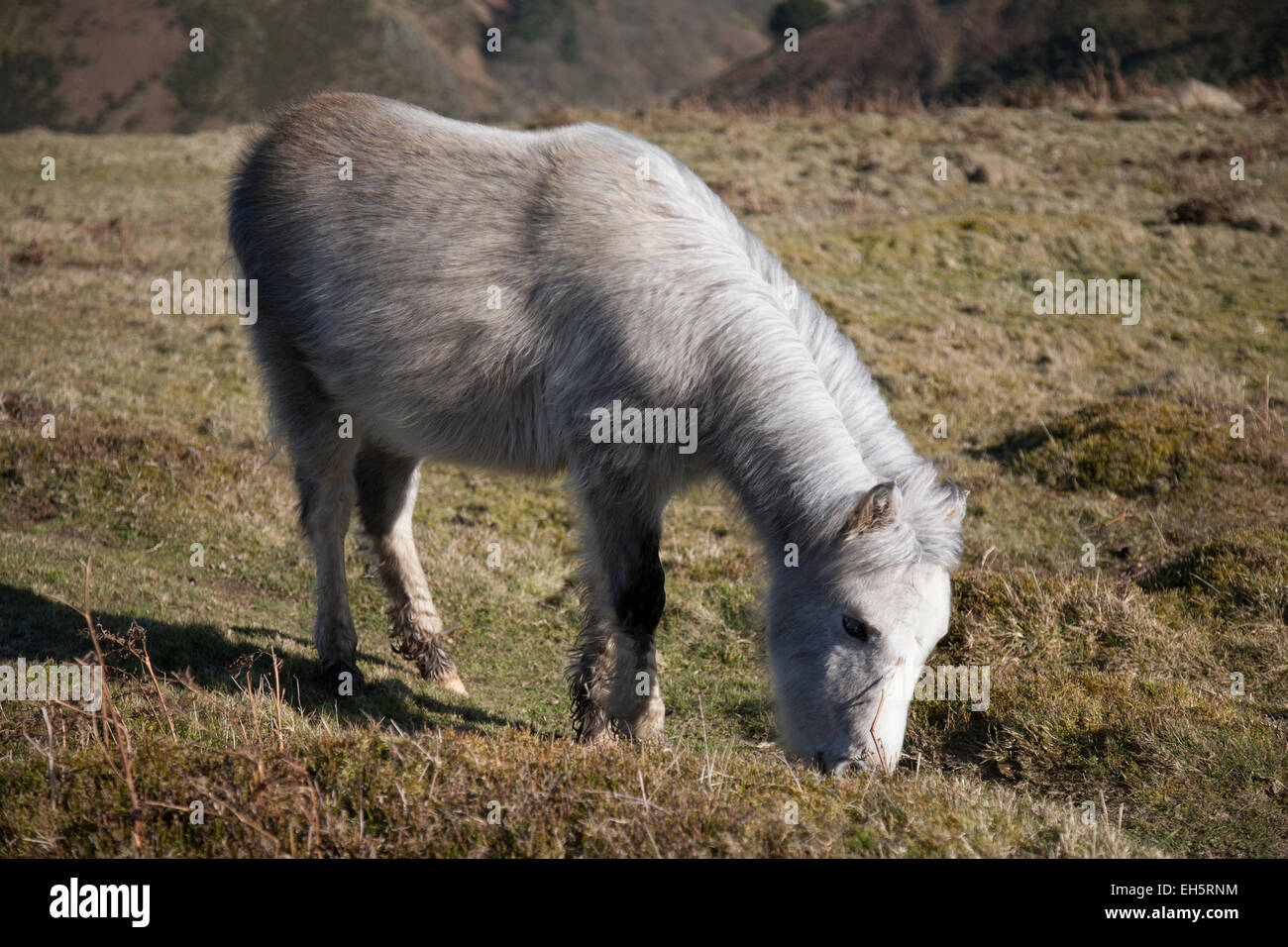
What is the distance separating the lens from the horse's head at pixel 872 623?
3836 mm

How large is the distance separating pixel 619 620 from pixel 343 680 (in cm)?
191

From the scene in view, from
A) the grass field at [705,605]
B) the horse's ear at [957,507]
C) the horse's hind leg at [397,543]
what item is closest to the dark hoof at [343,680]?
the grass field at [705,605]

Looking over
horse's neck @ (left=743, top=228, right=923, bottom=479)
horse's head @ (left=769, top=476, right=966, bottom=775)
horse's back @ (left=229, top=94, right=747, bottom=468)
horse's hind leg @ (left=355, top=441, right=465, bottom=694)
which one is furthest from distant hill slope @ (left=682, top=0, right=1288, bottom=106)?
horse's head @ (left=769, top=476, right=966, bottom=775)

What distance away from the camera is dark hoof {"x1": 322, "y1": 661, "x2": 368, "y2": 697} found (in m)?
5.62

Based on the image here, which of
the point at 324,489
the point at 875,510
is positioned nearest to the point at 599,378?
the point at 875,510

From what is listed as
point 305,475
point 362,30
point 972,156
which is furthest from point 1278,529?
point 362,30

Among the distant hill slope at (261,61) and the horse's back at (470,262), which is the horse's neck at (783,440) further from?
the distant hill slope at (261,61)

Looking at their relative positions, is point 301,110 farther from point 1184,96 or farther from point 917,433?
point 1184,96

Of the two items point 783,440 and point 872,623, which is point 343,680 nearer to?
point 783,440

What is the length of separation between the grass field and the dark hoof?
11 cm

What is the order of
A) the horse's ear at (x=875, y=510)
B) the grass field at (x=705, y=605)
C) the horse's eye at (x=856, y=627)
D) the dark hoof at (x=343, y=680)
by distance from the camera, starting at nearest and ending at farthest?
1. the grass field at (x=705, y=605)
2. the horse's ear at (x=875, y=510)
3. the horse's eye at (x=856, y=627)
4. the dark hoof at (x=343, y=680)

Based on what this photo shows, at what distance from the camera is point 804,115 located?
3003cm

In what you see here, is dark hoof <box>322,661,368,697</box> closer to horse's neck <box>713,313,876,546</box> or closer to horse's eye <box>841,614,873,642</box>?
horse's neck <box>713,313,876,546</box>

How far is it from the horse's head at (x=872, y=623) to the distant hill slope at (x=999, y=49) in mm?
42187
